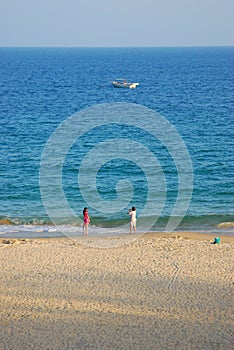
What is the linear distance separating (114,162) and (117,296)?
1052 inches

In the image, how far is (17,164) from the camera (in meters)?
46.3

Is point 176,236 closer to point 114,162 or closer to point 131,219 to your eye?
point 131,219

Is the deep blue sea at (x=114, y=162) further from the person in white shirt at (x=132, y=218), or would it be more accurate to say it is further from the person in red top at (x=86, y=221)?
the person in white shirt at (x=132, y=218)

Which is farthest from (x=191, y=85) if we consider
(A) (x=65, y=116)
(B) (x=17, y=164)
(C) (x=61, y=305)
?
(C) (x=61, y=305)

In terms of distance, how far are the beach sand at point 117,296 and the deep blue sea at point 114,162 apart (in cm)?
562

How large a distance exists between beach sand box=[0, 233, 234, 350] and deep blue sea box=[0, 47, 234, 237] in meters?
5.62

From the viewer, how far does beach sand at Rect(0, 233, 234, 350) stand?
17.5 metres

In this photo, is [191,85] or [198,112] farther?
[191,85]

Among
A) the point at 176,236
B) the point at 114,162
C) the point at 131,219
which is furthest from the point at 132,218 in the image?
the point at 114,162

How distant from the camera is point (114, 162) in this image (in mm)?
46719

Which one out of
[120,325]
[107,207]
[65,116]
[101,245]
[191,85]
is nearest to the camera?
[120,325]

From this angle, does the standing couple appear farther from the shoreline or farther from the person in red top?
the shoreline

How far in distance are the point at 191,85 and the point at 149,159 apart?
59.9 m

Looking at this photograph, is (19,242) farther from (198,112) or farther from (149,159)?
(198,112)
